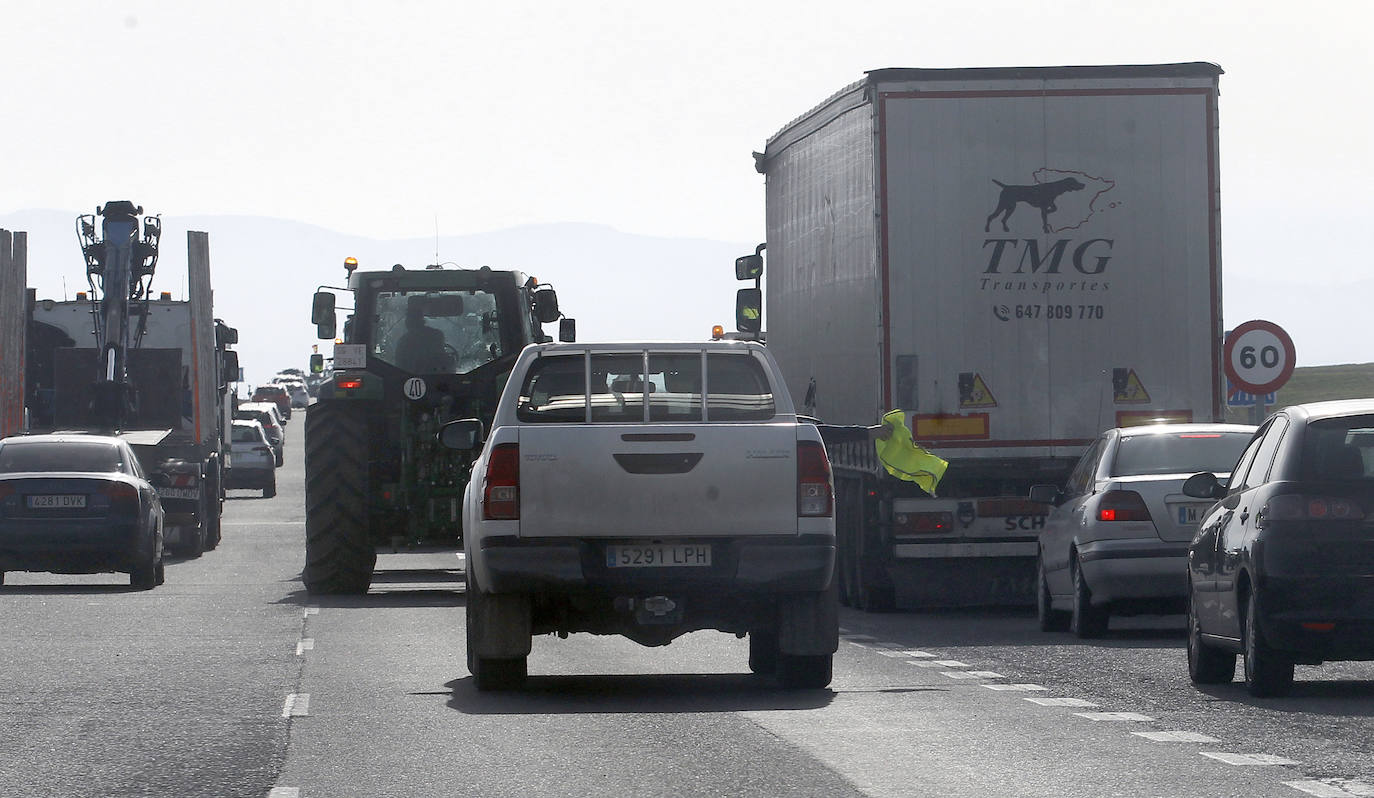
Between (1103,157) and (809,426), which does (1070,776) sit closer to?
(809,426)

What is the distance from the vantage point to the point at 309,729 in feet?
39.2

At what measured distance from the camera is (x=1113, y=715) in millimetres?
12344

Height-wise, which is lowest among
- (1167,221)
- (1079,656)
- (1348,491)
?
(1079,656)

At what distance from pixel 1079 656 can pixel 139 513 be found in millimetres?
11716

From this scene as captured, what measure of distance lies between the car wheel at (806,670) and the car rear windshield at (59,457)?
13.1 metres

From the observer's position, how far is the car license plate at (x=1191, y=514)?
17688 millimetres

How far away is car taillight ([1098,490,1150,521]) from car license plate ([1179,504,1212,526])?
24 cm

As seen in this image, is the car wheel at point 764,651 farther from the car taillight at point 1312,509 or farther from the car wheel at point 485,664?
the car taillight at point 1312,509

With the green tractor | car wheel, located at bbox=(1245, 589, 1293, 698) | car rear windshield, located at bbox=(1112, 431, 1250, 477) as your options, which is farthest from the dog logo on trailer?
car wheel, located at bbox=(1245, 589, 1293, 698)

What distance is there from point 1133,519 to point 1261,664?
480 cm

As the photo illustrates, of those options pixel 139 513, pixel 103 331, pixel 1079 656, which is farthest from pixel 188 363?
pixel 1079 656

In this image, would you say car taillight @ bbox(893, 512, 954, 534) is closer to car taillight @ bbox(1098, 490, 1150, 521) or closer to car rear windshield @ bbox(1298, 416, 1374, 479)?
car taillight @ bbox(1098, 490, 1150, 521)

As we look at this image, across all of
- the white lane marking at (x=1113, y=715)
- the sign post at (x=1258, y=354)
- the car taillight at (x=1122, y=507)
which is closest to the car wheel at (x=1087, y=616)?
the car taillight at (x=1122, y=507)

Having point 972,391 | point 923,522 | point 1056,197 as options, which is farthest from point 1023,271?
point 923,522
